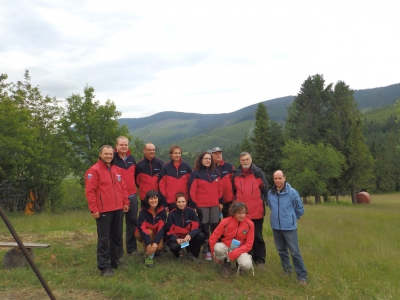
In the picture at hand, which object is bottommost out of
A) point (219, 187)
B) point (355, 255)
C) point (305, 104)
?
point (355, 255)

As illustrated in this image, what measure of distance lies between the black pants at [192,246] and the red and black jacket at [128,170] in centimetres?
131

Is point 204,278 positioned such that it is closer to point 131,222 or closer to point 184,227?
point 184,227

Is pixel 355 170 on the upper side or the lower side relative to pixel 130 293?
lower

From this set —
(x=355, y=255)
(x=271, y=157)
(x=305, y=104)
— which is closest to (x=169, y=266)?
(x=355, y=255)

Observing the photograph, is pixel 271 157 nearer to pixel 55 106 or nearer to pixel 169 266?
pixel 55 106

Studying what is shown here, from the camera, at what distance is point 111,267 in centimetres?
563

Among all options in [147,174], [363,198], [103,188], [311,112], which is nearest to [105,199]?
[103,188]

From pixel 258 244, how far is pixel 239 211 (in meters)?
1.02

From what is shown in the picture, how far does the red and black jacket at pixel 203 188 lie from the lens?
19.8ft

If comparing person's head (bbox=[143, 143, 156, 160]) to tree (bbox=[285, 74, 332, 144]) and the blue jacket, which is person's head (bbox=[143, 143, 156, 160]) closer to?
the blue jacket

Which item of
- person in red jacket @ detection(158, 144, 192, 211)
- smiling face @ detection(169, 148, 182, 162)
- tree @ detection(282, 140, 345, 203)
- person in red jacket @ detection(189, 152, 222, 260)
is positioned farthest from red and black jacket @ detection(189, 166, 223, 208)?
tree @ detection(282, 140, 345, 203)

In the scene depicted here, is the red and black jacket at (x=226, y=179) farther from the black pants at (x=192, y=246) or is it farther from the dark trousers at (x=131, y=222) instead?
the dark trousers at (x=131, y=222)

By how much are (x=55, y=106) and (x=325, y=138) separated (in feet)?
89.8

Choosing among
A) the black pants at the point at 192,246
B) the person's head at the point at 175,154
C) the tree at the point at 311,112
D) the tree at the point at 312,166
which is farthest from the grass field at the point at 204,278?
the tree at the point at 311,112
